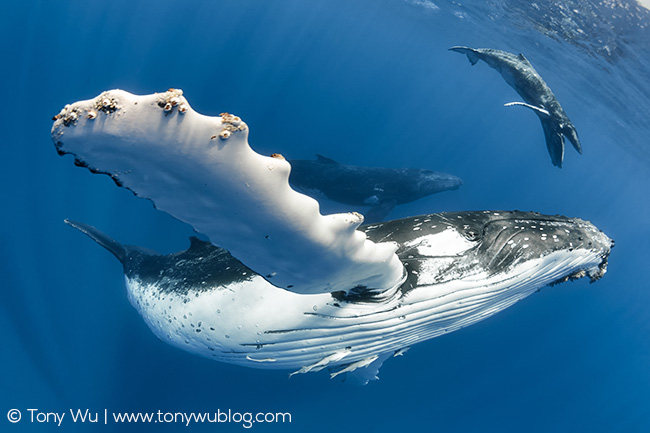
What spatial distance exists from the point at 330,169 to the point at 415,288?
26.8 ft

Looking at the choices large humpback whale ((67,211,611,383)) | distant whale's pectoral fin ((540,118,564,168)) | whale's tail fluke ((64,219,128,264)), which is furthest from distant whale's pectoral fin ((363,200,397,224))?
large humpback whale ((67,211,611,383))

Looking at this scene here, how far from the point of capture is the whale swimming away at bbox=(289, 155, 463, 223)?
11.3m

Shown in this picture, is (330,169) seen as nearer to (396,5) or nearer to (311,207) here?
(311,207)

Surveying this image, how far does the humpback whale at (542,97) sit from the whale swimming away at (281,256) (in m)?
8.88

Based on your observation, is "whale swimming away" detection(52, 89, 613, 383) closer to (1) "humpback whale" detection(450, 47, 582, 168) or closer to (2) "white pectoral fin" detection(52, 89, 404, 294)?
(2) "white pectoral fin" detection(52, 89, 404, 294)

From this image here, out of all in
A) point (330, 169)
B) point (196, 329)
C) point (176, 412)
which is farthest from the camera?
point (330, 169)

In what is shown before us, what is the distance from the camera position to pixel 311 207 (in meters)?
2.23

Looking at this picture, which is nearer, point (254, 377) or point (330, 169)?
point (254, 377)

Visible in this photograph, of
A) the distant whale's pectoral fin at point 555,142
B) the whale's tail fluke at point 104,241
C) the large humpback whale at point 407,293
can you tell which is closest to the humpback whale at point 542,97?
the distant whale's pectoral fin at point 555,142

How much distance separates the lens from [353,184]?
11406mm

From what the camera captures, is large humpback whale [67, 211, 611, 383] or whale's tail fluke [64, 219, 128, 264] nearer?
large humpback whale [67, 211, 611, 383]

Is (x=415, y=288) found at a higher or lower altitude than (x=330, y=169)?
lower

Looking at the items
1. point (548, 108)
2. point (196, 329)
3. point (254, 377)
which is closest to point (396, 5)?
point (548, 108)

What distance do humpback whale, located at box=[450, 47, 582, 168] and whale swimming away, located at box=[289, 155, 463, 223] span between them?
167 inches
